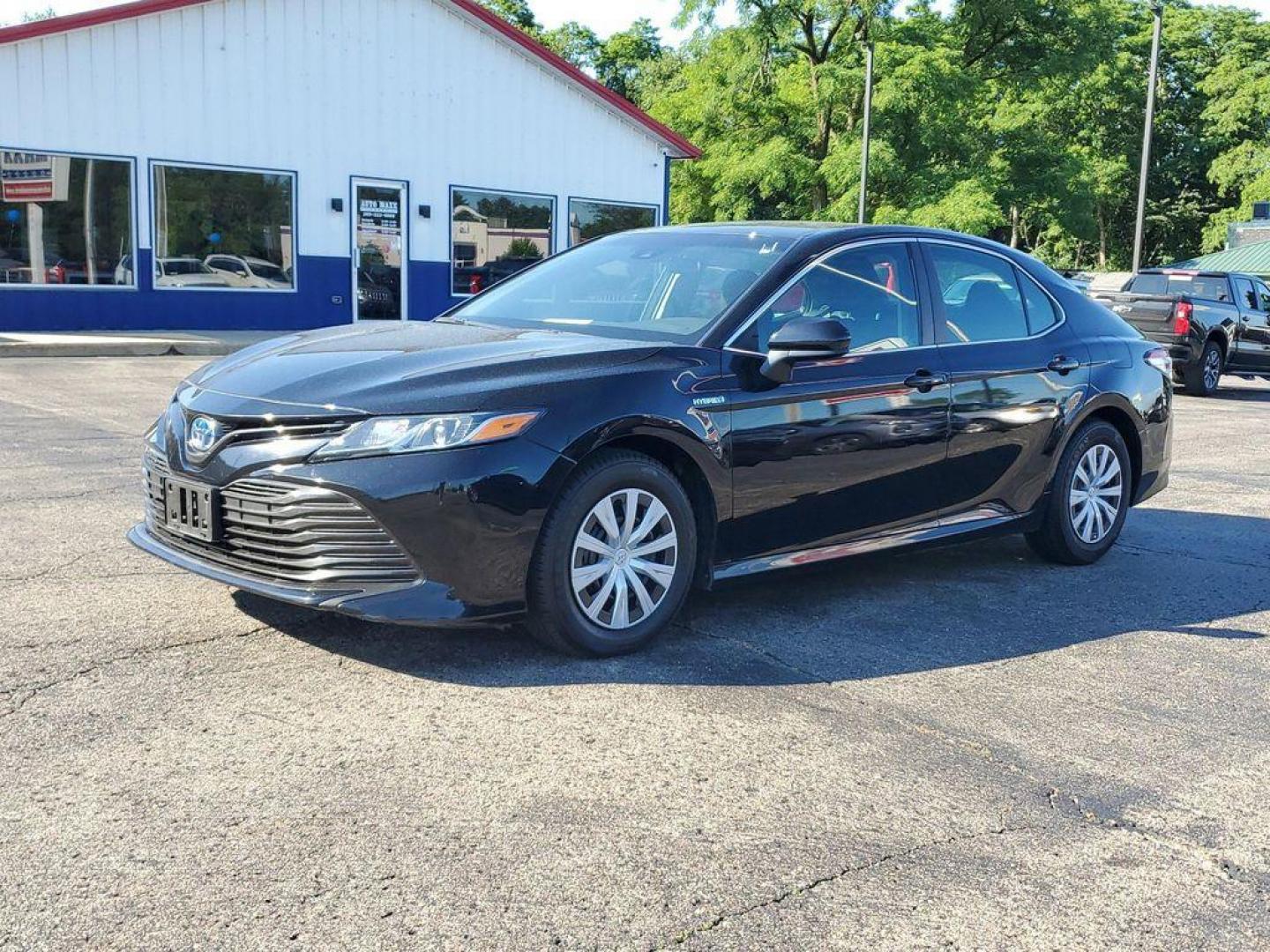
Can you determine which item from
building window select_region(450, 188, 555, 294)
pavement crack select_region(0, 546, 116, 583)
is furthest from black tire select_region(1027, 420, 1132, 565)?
building window select_region(450, 188, 555, 294)

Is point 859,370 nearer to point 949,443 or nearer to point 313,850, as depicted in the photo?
point 949,443

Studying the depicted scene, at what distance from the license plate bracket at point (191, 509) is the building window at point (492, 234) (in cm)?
1783

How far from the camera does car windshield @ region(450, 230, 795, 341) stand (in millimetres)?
4957

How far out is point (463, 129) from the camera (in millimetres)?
21906

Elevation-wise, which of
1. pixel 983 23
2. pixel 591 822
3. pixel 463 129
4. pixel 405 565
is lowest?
pixel 591 822

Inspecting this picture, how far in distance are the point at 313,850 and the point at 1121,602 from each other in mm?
4004

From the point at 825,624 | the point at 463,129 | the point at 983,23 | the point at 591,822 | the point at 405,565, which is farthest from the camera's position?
the point at 983,23

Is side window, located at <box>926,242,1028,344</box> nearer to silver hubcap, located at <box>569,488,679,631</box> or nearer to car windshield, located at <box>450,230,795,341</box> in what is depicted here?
car windshield, located at <box>450,230,795,341</box>

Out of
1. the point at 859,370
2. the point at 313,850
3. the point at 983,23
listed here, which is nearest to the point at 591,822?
the point at 313,850

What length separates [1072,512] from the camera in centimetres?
616

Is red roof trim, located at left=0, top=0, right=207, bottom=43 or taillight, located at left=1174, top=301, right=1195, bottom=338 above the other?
red roof trim, located at left=0, top=0, right=207, bottom=43

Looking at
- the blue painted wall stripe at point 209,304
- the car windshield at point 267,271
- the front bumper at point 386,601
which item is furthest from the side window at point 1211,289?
the front bumper at point 386,601

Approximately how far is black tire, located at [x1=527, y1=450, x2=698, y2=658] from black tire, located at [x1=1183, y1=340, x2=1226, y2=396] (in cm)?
1496

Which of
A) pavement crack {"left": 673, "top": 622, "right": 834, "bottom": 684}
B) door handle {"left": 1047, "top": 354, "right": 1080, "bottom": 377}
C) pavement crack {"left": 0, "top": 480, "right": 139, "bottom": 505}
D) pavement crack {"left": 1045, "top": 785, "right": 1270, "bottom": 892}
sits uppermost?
door handle {"left": 1047, "top": 354, "right": 1080, "bottom": 377}
